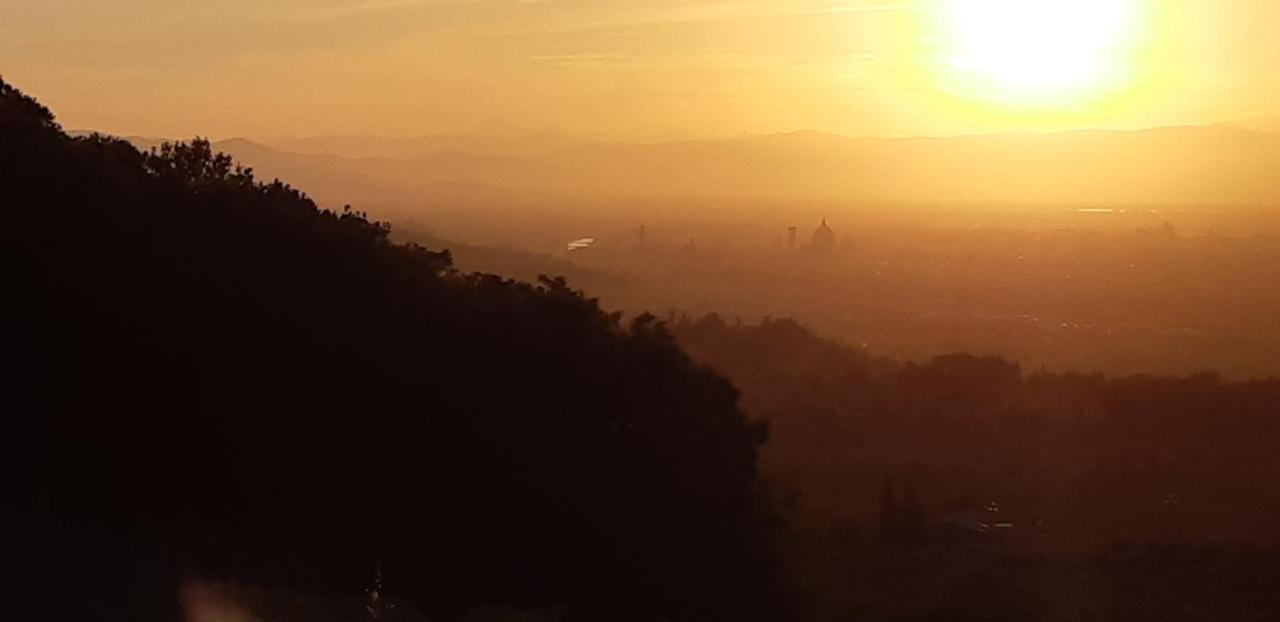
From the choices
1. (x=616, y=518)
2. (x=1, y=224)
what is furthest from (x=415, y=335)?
(x=1, y=224)

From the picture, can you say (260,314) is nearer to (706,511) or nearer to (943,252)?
(706,511)

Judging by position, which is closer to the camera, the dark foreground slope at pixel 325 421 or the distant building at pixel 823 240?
the dark foreground slope at pixel 325 421

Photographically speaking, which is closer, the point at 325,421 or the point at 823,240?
the point at 325,421

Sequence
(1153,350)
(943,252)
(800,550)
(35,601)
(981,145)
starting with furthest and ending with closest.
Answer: (981,145)
(943,252)
(1153,350)
(800,550)
(35,601)

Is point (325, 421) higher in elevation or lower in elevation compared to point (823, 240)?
lower

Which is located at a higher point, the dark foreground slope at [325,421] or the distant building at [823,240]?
the distant building at [823,240]

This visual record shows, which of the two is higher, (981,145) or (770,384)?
(981,145)
